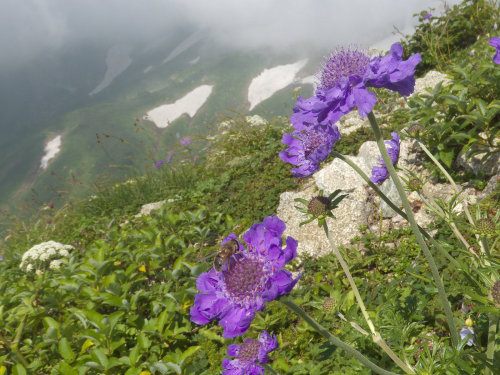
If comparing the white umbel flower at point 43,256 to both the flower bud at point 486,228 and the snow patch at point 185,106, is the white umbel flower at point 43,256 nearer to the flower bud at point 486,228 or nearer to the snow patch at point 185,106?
the flower bud at point 486,228

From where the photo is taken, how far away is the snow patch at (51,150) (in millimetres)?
104625

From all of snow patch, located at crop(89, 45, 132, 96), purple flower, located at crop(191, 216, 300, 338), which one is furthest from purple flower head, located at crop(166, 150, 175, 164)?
snow patch, located at crop(89, 45, 132, 96)

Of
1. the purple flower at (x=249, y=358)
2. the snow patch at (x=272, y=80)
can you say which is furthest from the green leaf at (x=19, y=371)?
the snow patch at (x=272, y=80)

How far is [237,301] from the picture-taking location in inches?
49.2

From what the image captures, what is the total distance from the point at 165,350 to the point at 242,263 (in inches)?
96.5

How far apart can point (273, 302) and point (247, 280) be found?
2182 mm

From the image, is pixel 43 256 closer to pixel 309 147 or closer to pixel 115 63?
pixel 309 147

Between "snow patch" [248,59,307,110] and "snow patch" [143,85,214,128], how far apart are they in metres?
17.6

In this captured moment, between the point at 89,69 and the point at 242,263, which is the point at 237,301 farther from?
the point at 89,69

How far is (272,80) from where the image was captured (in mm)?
123375

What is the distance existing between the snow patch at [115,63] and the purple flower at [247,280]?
5737 inches

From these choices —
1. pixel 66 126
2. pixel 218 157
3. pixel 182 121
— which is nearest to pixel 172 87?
pixel 182 121

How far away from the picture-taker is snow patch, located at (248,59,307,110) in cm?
11944

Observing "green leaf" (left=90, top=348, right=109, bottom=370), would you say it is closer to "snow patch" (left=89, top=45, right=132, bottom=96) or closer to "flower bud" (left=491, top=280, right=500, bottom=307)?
"flower bud" (left=491, top=280, right=500, bottom=307)
